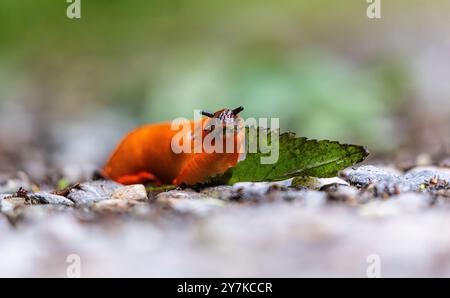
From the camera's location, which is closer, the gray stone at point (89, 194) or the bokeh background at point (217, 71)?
the gray stone at point (89, 194)

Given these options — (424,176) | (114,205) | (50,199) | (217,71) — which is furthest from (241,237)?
(217,71)

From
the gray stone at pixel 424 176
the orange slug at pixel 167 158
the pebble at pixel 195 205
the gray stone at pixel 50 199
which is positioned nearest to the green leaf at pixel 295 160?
the orange slug at pixel 167 158

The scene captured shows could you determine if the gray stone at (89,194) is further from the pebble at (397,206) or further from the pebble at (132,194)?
the pebble at (397,206)

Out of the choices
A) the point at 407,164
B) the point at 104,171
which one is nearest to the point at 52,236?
the point at 104,171

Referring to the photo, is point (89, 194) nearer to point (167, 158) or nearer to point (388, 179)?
point (167, 158)

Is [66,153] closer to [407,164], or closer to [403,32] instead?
[407,164]

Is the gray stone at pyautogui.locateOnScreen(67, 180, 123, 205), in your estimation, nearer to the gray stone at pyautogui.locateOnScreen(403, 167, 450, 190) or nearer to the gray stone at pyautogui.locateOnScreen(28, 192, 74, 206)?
the gray stone at pyautogui.locateOnScreen(28, 192, 74, 206)
